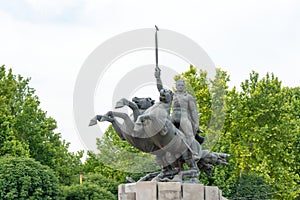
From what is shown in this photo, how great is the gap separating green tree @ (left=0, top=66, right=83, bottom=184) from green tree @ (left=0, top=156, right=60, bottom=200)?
12.4ft

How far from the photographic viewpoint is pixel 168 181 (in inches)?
666

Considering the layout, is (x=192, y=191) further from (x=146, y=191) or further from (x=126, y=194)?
(x=126, y=194)

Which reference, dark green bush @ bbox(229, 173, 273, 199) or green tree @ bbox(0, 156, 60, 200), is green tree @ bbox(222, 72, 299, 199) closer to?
dark green bush @ bbox(229, 173, 273, 199)

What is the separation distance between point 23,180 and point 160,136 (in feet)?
65.0

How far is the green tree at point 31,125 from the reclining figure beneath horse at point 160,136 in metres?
23.0

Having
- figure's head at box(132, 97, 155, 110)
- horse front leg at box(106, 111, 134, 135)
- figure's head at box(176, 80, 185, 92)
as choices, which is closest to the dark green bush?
figure's head at box(176, 80, 185, 92)

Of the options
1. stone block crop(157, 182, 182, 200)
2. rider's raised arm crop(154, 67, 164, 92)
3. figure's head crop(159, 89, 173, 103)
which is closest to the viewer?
stone block crop(157, 182, 182, 200)

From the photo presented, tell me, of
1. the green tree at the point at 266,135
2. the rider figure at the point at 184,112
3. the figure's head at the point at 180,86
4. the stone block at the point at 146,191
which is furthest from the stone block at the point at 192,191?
the green tree at the point at 266,135

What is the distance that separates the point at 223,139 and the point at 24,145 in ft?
38.3

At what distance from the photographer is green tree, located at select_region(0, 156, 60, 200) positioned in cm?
3478

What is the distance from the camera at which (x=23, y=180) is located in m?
35.1

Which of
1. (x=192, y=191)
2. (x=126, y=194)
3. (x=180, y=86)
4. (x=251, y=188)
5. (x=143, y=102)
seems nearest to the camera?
(x=192, y=191)

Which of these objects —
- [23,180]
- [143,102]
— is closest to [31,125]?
[23,180]

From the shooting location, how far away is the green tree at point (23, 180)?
34781mm
